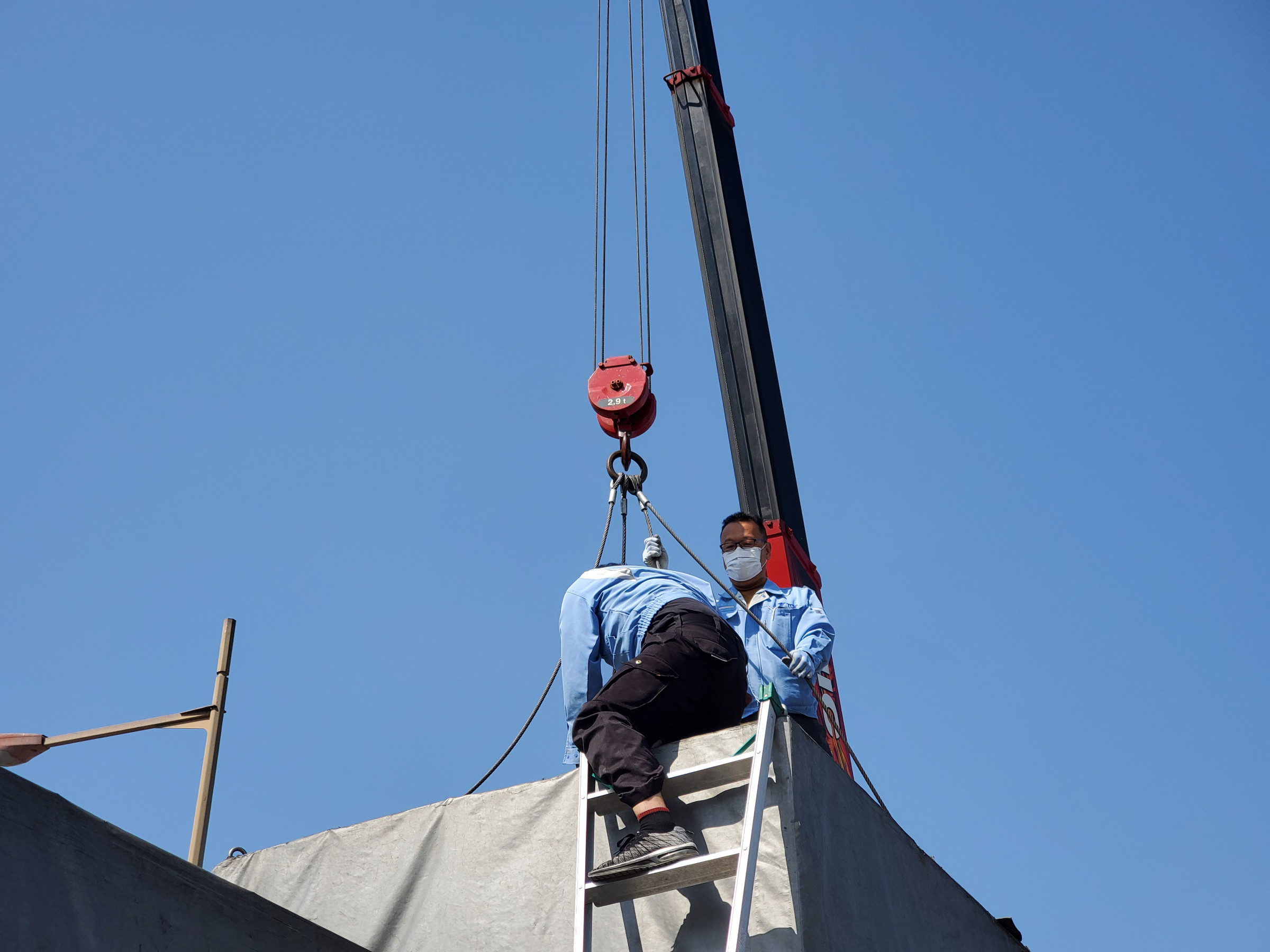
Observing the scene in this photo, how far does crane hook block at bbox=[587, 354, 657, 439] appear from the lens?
24.0 feet

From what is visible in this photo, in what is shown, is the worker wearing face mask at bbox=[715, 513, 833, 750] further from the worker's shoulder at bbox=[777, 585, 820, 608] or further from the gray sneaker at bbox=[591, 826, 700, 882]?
the gray sneaker at bbox=[591, 826, 700, 882]

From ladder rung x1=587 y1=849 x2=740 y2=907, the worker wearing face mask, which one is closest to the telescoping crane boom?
the worker wearing face mask

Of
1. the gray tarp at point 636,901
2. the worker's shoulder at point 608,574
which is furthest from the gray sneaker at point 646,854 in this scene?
the worker's shoulder at point 608,574

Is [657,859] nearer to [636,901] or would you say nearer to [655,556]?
[636,901]

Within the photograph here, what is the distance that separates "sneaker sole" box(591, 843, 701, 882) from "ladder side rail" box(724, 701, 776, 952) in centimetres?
17

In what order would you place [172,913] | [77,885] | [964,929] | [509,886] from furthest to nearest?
[964,929] → [509,886] → [172,913] → [77,885]

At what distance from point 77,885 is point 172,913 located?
1.37 ft

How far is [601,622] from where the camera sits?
5113 mm

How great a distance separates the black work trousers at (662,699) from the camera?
4.38 metres

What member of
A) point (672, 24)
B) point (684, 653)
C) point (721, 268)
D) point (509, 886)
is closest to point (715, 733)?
point (684, 653)

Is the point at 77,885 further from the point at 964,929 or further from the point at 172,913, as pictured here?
the point at 964,929

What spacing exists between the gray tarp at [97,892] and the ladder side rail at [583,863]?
115 centimetres

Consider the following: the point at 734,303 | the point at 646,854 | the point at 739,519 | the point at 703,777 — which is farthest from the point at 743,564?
the point at 734,303

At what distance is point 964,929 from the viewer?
17.7ft
